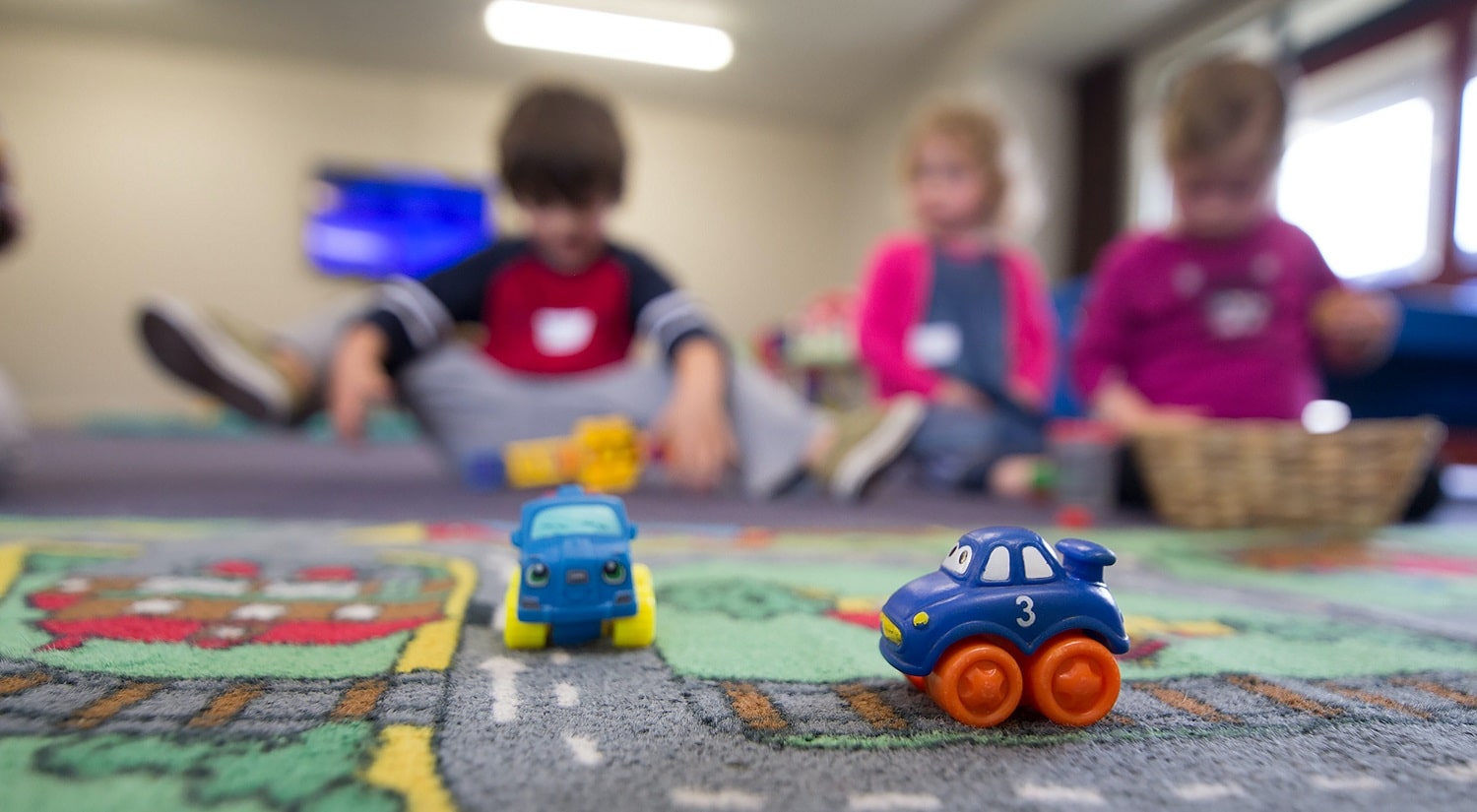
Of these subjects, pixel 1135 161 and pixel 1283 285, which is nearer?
pixel 1283 285

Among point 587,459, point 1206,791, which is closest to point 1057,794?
point 1206,791

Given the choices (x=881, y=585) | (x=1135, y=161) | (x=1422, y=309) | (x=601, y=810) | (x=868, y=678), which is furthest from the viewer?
(x=1135, y=161)

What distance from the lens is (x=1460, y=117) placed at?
7.45 ft

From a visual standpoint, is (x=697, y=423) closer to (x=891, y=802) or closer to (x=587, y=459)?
(x=587, y=459)

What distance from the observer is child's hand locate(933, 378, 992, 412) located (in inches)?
58.9

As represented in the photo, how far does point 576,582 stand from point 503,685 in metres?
0.06

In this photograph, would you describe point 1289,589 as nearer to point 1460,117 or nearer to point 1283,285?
point 1283,285

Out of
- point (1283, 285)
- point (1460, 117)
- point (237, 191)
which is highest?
point (237, 191)

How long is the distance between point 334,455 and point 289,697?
200 cm

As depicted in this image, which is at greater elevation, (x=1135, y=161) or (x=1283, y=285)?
(x=1135, y=161)

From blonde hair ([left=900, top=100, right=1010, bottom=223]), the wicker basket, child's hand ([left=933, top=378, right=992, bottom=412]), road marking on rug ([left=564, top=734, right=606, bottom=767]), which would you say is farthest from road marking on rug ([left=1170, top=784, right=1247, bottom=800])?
blonde hair ([left=900, top=100, right=1010, bottom=223])

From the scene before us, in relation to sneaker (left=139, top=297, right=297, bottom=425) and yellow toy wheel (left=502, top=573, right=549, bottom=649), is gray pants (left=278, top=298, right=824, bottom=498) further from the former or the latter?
yellow toy wheel (left=502, top=573, right=549, bottom=649)

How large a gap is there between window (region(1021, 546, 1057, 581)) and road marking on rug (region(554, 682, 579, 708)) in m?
0.20

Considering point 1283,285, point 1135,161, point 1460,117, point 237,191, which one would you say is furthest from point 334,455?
point 1460,117
